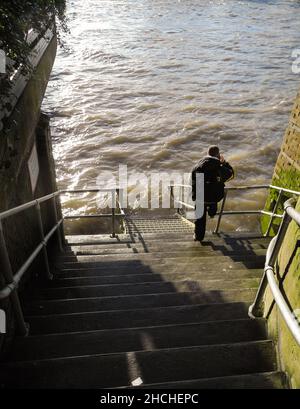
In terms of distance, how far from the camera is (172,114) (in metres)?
16.7

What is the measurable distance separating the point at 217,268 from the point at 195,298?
1179 millimetres

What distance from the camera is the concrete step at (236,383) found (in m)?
2.13

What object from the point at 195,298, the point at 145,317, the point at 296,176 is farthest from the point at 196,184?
the point at 145,317

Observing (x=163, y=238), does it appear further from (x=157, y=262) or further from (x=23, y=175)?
(x=23, y=175)

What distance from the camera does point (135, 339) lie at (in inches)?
107

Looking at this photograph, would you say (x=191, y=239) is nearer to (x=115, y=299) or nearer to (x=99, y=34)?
(x=115, y=299)

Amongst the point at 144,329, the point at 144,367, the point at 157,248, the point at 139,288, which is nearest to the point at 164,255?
the point at 157,248

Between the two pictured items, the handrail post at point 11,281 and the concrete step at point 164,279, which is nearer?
the handrail post at point 11,281

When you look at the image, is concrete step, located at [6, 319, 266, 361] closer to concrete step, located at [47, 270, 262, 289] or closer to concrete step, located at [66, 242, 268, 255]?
concrete step, located at [47, 270, 262, 289]

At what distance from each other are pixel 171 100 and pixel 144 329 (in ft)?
54.7

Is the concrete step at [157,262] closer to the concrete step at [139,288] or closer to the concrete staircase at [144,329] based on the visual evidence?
the concrete staircase at [144,329]

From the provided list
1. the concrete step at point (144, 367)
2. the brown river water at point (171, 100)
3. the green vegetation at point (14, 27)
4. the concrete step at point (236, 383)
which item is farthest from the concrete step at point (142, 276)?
the brown river water at point (171, 100)

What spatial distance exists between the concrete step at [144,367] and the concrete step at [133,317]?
57 centimetres
